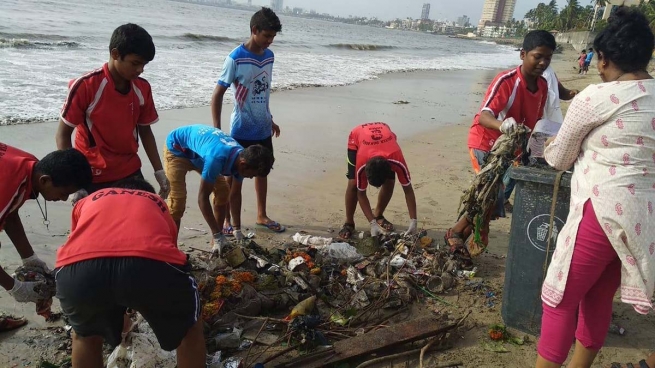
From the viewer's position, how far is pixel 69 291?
2.10 m

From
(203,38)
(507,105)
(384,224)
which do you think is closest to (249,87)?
(384,224)

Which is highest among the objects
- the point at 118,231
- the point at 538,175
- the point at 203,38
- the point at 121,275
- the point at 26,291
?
the point at 538,175

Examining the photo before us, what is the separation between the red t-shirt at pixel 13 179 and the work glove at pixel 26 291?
15.7 inches

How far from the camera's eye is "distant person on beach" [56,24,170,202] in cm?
302

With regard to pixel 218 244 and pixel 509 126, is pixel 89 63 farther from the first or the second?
pixel 509 126

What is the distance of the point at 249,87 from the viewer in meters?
4.64

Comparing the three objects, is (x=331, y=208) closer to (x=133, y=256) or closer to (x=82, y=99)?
(x=82, y=99)

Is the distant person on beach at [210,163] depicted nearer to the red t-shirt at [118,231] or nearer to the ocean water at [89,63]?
the red t-shirt at [118,231]

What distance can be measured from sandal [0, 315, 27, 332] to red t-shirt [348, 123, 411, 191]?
288 centimetres

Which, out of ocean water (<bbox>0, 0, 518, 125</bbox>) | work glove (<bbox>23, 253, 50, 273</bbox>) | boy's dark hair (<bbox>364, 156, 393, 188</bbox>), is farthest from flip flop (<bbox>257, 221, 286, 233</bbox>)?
ocean water (<bbox>0, 0, 518, 125</bbox>)

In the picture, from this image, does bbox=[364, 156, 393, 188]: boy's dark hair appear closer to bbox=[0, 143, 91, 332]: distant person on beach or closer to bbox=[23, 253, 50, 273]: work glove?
bbox=[0, 143, 91, 332]: distant person on beach

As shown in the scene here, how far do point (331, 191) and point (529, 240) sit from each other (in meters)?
3.28

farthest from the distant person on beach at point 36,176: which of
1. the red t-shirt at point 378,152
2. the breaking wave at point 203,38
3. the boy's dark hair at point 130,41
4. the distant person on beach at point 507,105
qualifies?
the breaking wave at point 203,38

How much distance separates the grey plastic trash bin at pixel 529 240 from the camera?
2.93m
